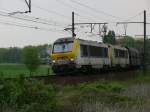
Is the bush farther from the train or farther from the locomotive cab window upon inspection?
the locomotive cab window

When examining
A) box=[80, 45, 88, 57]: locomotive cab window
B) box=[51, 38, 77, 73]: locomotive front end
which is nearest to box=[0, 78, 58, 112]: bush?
box=[51, 38, 77, 73]: locomotive front end

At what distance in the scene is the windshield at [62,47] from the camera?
33.4 metres

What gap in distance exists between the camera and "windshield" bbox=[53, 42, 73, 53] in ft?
110

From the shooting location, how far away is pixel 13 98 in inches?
485

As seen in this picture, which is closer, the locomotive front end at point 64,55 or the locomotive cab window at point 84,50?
the locomotive front end at point 64,55

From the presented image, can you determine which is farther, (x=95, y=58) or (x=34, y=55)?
(x=34, y=55)

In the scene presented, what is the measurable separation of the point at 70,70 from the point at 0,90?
20713 mm

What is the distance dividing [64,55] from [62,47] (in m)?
0.93

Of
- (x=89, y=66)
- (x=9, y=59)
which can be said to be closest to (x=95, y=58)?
(x=89, y=66)

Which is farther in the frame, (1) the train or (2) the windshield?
(2) the windshield

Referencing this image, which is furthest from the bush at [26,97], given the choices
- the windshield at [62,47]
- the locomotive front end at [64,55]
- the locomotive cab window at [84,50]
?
the locomotive cab window at [84,50]

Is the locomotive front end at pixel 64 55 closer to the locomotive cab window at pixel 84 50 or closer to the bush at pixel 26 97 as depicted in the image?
the locomotive cab window at pixel 84 50

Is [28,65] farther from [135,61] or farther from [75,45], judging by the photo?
[75,45]

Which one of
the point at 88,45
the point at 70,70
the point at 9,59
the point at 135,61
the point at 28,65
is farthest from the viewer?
the point at 9,59
